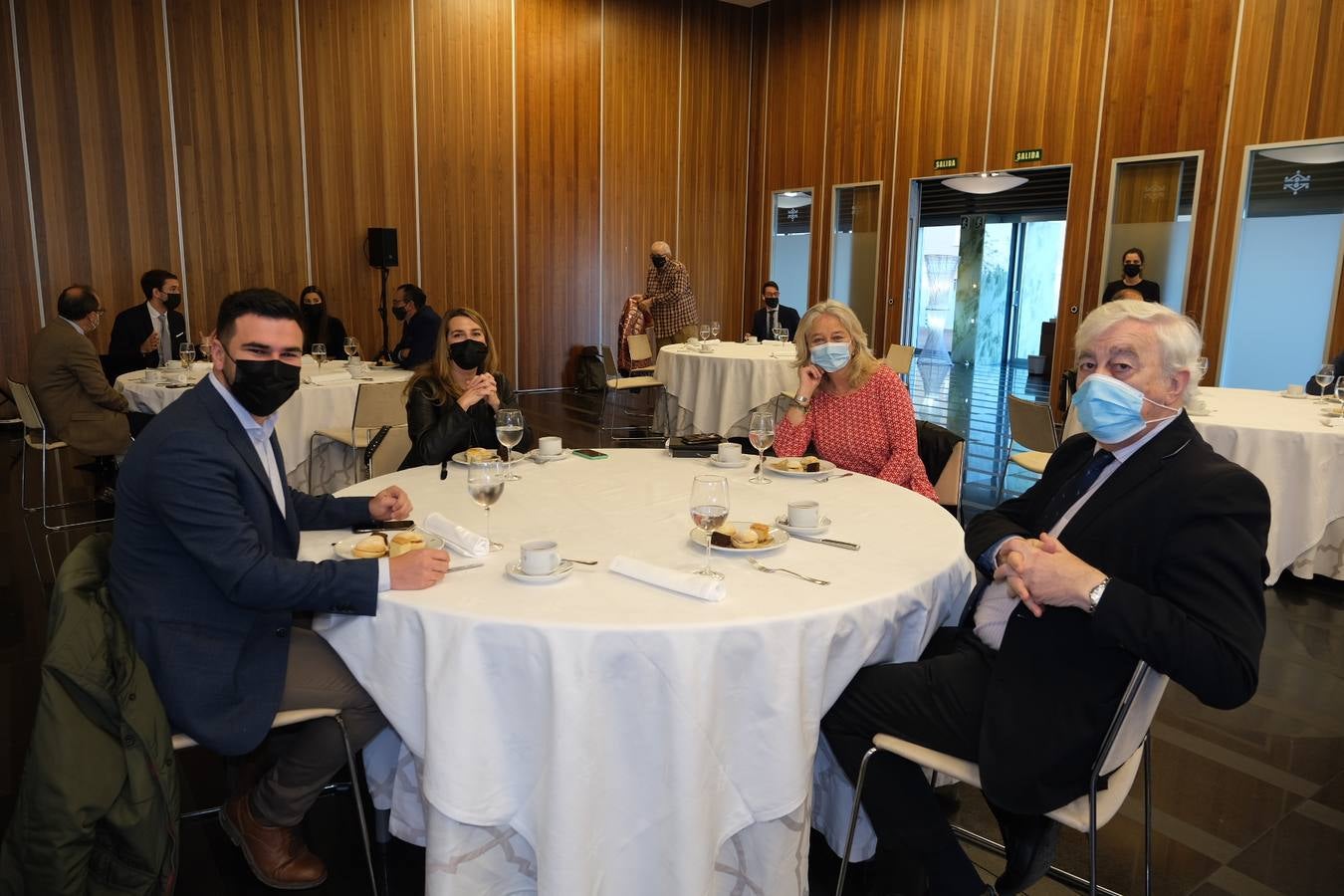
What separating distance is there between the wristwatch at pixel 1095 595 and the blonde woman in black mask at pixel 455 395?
245 cm

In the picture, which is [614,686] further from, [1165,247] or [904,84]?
[904,84]

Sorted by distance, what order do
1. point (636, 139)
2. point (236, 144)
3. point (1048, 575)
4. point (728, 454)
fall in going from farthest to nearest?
point (636, 139)
point (236, 144)
point (728, 454)
point (1048, 575)

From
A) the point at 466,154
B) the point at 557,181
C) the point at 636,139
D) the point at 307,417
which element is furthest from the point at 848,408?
the point at 636,139

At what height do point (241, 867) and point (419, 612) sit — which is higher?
point (419, 612)

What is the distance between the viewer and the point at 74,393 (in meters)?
5.46

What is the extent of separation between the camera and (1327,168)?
830cm

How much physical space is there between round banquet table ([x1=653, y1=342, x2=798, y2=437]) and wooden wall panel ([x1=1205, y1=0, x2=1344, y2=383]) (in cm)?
472

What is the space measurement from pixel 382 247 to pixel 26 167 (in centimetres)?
326

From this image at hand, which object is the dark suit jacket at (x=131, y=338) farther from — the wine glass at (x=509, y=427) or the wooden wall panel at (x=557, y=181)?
the wine glass at (x=509, y=427)

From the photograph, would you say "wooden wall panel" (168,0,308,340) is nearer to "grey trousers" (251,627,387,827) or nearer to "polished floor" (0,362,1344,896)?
"polished floor" (0,362,1344,896)

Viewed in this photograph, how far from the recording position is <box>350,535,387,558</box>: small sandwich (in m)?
2.08

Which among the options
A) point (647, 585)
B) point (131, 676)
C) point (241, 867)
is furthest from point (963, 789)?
point (131, 676)

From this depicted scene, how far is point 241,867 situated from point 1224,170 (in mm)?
10035

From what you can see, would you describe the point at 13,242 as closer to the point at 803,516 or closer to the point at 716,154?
the point at 716,154
